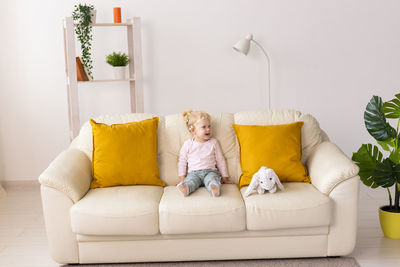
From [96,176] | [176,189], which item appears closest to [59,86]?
[96,176]

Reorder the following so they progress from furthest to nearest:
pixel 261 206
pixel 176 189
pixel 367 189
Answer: pixel 367 189, pixel 176 189, pixel 261 206

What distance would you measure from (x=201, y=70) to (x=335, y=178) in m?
2.10

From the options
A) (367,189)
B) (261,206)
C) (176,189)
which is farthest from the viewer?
(367,189)

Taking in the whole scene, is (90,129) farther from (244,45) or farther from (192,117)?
(244,45)

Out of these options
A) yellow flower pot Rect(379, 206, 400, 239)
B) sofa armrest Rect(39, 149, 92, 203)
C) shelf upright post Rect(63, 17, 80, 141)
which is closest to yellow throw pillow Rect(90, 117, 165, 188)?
sofa armrest Rect(39, 149, 92, 203)

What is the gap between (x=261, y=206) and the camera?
2.87 m

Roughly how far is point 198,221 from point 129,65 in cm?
205

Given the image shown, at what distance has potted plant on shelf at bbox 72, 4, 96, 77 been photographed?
4168 mm

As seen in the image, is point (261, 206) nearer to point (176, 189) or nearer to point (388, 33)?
point (176, 189)

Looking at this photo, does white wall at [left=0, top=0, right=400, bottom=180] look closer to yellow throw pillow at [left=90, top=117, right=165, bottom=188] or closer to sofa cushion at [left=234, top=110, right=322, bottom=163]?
sofa cushion at [left=234, top=110, right=322, bottom=163]

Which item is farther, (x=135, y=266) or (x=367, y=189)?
(x=367, y=189)

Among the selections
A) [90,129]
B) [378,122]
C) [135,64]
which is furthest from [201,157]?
[135,64]

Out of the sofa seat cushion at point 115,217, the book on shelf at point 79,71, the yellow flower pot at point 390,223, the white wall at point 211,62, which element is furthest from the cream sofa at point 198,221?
the white wall at point 211,62

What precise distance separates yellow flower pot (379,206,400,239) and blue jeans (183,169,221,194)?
3.78 ft
